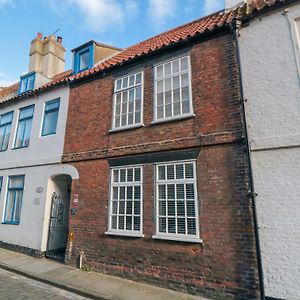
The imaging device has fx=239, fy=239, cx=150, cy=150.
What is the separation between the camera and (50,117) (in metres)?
10.6

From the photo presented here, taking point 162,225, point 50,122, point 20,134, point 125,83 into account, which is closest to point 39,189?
point 50,122

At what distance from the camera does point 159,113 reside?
24.5 feet

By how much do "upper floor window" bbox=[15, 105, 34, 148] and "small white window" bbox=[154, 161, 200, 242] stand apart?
7478mm

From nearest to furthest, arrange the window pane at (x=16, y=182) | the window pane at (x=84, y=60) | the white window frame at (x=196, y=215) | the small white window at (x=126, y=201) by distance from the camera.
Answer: the white window frame at (x=196, y=215) < the small white window at (x=126, y=201) < the window pane at (x=16, y=182) < the window pane at (x=84, y=60)

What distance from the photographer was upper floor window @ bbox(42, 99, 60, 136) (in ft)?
33.9

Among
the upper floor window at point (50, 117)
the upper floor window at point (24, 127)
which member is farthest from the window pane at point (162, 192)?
the upper floor window at point (24, 127)

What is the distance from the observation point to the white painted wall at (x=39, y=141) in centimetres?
976

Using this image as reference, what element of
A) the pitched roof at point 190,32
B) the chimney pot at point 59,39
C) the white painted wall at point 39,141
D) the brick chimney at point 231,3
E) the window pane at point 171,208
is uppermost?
the chimney pot at point 59,39

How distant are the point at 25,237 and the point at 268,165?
941cm

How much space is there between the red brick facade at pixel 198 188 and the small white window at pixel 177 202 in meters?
0.18

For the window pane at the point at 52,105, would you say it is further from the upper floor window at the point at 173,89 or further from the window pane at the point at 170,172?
the window pane at the point at 170,172

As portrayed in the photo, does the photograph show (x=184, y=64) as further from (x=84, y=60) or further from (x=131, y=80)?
(x=84, y=60)

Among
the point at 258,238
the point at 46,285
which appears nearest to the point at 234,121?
the point at 258,238

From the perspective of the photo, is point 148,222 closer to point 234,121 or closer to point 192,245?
point 192,245
